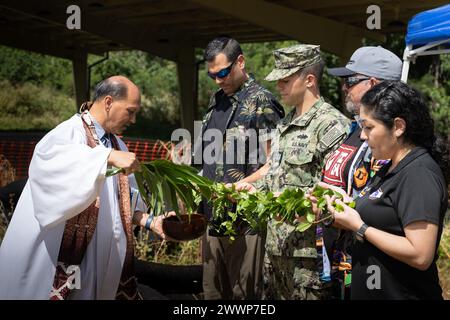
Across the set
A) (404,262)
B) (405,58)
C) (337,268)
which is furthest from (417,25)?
(404,262)

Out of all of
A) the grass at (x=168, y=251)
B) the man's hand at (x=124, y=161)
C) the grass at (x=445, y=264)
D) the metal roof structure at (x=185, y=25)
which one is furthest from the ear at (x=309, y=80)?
the metal roof structure at (x=185, y=25)

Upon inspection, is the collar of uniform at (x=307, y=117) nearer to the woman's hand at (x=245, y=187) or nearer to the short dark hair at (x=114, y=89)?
the woman's hand at (x=245, y=187)

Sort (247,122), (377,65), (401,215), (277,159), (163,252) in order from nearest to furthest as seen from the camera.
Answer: (401,215) → (377,65) → (277,159) → (247,122) → (163,252)

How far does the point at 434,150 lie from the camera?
2.83 metres

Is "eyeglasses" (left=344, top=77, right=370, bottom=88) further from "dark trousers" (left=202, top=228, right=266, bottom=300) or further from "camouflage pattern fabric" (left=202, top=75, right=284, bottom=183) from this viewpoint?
"dark trousers" (left=202, top=228, right=266, bottom=300)

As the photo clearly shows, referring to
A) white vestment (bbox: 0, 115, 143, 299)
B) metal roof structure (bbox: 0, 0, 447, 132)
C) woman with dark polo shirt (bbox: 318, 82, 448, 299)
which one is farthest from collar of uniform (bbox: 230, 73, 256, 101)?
metal roof structure (bbox: 0, 0, 447, 132)

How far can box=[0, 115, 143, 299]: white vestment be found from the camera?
3246 mm

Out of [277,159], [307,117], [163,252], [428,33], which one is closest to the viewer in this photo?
[307,117]

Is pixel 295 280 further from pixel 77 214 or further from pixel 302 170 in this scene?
pixel 77 214

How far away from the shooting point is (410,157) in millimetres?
2760

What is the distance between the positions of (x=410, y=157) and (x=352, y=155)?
66 centimetres

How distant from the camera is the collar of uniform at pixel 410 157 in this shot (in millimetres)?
2750

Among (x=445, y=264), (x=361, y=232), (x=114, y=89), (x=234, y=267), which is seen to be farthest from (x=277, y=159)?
(x=445, y=264)

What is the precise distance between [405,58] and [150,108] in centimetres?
2409
